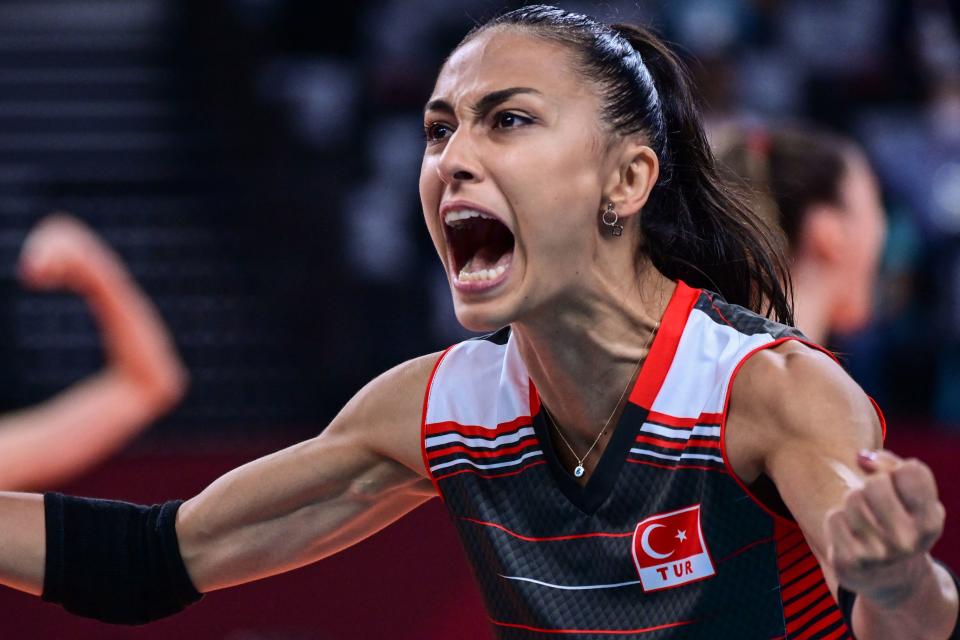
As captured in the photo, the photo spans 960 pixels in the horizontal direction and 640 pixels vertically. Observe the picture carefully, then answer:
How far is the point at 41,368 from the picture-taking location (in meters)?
5.93

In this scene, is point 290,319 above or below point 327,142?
below

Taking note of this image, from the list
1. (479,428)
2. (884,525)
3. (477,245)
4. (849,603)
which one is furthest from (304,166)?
(884,525)

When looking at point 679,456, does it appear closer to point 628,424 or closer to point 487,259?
point 628,424

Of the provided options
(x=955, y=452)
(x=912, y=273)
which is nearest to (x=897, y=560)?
(x=955, y=452)

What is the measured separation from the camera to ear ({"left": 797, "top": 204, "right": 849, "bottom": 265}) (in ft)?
11.3

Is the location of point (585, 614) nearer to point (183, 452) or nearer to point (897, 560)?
point (897, 560)

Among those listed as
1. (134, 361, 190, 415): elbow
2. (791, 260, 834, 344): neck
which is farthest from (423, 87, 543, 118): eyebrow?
(134, 361, 190, 415): elbow

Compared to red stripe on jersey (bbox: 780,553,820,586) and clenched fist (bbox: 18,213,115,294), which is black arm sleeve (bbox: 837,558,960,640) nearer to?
red stripe on jersey (bbox: 780,553,820,586)

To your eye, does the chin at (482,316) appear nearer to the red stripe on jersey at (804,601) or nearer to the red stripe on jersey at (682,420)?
the red stripe on jersey at (682,420)

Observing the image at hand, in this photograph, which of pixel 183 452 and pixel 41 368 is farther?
pixel 41 368

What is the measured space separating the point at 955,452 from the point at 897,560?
2.68m

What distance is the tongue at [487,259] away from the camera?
192cm

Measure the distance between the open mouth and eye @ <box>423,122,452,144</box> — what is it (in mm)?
123

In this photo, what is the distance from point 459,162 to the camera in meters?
1.88
